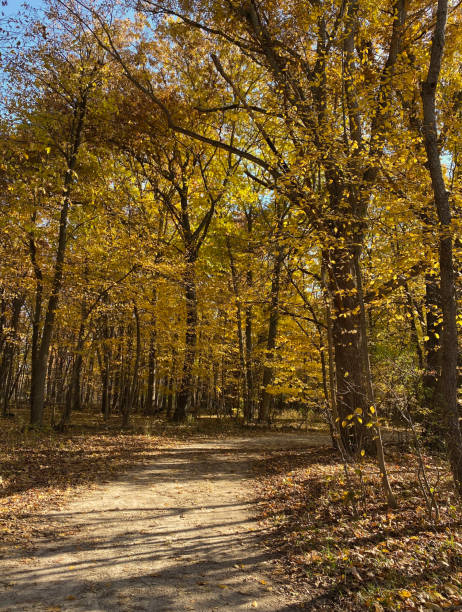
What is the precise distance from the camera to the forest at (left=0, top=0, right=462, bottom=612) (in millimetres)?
5195

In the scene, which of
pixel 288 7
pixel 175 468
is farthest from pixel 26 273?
pixel 288 7

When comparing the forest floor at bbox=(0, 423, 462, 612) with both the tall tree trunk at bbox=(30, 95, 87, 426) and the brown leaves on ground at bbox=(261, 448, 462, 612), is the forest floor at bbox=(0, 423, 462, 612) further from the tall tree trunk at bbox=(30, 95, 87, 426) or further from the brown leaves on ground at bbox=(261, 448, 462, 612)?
the tall tree trunk at bbox=(30, 95, 87, 426)

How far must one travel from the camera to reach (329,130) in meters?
6.64

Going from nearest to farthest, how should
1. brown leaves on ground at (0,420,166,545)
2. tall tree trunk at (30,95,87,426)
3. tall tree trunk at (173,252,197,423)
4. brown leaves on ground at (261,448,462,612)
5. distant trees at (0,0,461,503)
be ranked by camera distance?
brown leaves on ground at (261,448,462,612), brown leaves on ground at (0,420,166,545), distant trees at (0,0,461,503), tall tree trunk at (30,95,87,426), tall tree trunk at (173,252,197,423)

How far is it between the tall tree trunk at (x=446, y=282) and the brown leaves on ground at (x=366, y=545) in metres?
0.58

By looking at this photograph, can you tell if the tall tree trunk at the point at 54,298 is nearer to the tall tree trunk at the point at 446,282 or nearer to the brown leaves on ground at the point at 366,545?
the brown leaves on ground at the point at 366,545

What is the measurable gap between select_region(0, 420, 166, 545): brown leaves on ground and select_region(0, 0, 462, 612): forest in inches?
3.1

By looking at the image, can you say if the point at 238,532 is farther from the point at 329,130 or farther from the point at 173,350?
the point at 173,350

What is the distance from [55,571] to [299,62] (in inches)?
395

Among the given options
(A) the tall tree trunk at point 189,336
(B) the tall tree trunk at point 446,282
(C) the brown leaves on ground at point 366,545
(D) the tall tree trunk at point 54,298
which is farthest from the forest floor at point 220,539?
(A) the tall tree trunk at point 189,336

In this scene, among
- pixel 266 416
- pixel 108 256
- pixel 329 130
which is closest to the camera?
pixel 329 130

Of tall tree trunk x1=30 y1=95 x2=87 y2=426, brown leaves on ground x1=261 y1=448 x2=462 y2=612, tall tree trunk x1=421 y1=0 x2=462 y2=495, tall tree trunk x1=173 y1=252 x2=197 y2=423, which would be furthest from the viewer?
tall tree trunk x1=173 y1=252 x2=197 y2=423

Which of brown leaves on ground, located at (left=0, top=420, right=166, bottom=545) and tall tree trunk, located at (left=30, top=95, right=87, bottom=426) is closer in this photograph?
brown leaves on ground, located at (left=0, top=420, right=166, bottom=545)

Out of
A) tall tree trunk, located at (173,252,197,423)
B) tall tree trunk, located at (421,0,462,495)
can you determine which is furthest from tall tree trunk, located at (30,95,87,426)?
tall tree trunk, located at (421,0,462,495)
